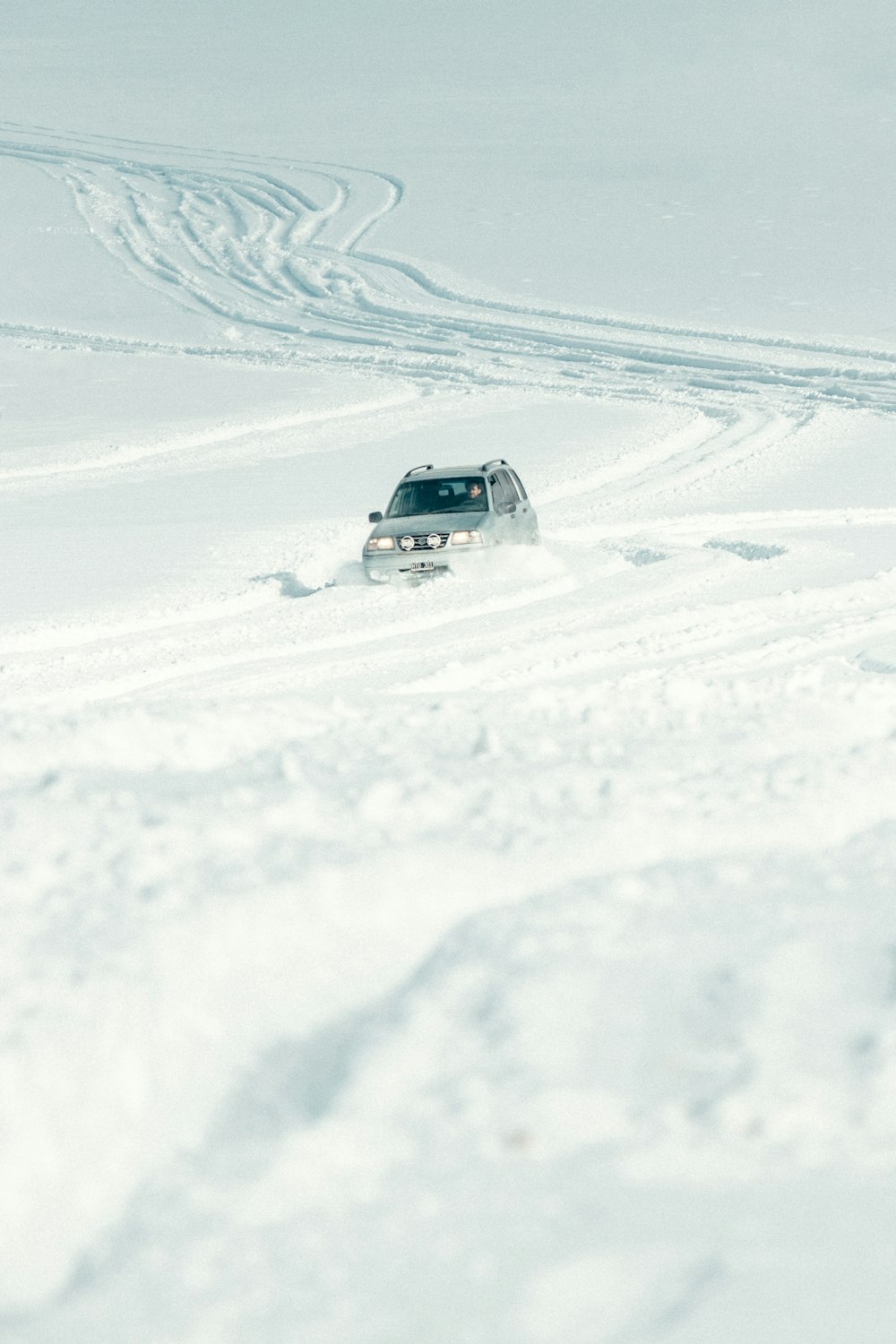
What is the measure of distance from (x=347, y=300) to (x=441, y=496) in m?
26.9

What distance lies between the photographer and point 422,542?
49.8ft

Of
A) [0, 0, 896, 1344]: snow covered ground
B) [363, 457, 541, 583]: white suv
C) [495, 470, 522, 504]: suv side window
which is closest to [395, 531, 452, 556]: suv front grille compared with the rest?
[363, 457, 541, 583]: white suv

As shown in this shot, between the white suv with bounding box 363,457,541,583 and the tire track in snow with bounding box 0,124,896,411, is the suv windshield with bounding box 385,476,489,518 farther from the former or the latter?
the tire track in snow with bounding box 0,124,896,411

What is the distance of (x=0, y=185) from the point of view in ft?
197

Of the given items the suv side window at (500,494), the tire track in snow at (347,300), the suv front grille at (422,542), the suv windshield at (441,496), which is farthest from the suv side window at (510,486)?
the tire track in snow at (347,300)

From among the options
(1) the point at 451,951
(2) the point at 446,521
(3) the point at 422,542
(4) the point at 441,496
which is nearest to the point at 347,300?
(4) the point at 441,496

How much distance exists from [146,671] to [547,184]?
161 feet

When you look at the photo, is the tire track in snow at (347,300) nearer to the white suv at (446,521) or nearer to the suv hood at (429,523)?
the white suv at (446,521)

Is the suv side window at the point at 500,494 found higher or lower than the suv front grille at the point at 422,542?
Result: higher

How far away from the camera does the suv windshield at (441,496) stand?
52.1 feet

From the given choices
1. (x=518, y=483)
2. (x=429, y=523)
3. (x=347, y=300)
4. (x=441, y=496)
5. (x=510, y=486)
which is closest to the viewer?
(x=429, y=523)

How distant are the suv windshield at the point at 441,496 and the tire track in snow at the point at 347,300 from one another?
15.3m

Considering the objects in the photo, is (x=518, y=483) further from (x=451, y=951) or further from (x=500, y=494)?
(x=451, y=951)

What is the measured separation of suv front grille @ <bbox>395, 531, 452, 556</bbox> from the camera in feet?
49.7
